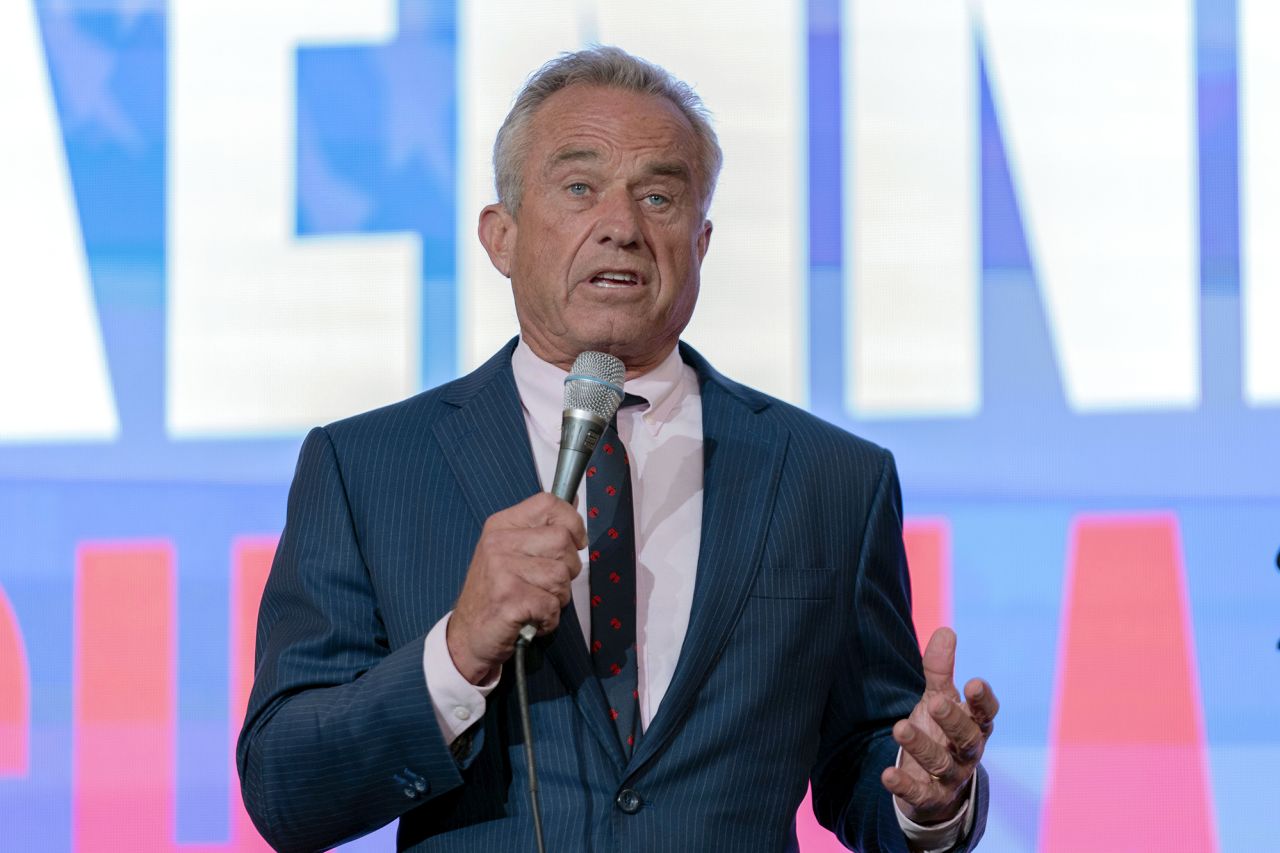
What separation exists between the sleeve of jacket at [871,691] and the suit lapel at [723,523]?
18 cm

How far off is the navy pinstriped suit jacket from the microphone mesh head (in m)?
0.27

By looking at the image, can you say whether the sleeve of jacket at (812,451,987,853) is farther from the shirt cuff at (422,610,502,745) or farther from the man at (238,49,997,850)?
the shirt cuff at (422,610,502,745)

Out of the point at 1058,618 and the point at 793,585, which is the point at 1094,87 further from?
the point at 793,585

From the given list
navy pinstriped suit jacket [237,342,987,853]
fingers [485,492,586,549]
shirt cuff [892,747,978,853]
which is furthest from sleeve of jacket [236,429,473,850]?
shirt cuff [892,747,978,853]

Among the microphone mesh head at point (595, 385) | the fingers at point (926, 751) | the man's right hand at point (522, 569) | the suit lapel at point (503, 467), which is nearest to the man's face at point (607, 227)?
the suit lapel at point (503, 467)

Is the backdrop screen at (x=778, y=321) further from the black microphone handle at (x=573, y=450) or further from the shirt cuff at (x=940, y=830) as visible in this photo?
the black microphone handle at (x=573, y=450)

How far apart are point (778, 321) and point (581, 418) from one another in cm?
152

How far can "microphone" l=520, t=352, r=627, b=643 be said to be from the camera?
1.60 meters

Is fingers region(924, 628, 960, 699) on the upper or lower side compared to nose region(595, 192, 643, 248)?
lower

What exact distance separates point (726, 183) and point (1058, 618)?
108 cm

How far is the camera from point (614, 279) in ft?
6.66

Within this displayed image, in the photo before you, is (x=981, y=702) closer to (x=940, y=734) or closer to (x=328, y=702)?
(x=940, y=734)

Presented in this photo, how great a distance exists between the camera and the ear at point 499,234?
220cm

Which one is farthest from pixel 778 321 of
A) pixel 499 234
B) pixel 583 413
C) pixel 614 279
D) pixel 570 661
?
pixel 583 413
